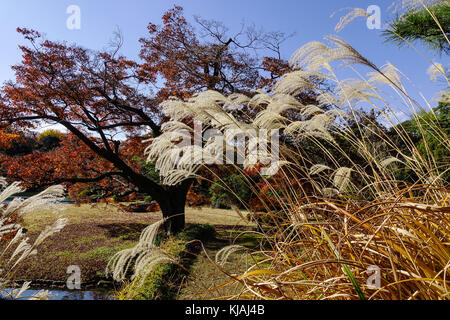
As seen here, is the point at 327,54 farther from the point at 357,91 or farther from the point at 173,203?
the point at 173,203

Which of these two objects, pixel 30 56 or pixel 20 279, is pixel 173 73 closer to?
pixel 30 56

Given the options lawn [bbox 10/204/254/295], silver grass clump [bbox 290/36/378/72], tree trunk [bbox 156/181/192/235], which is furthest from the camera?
tree trunk [bbox 156/181/192/235]

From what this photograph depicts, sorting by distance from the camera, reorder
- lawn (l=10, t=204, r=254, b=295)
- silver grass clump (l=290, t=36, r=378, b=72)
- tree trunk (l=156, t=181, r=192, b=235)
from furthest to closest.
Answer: tree trunk (l=156, t=181, r=192, b=235), lawn (l=10, t=204, r=254, b=295), silver grass clump (l=290, t=36, r=378, b=72)

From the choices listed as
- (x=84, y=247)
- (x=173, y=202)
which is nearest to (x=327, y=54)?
(x=173, y=202)

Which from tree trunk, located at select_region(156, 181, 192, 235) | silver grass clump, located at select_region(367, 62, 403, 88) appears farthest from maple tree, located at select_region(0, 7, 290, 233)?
silver grass clump, located at select_region(367, 62, 403, 88)

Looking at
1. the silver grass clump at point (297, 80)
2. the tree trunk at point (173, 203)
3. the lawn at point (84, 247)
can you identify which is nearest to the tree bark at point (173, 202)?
the tree trunk at point (173, 203)

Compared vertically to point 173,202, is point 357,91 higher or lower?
higher

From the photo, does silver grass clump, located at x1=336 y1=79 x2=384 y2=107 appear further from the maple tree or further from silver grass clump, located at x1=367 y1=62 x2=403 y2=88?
the maple tree

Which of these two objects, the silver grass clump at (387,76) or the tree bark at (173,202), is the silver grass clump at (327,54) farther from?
the tree bark at (173,202)

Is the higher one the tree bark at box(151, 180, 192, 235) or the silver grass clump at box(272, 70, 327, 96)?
the silver grass clump at box(272, 70, 327, 96)

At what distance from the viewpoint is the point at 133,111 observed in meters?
7.46
